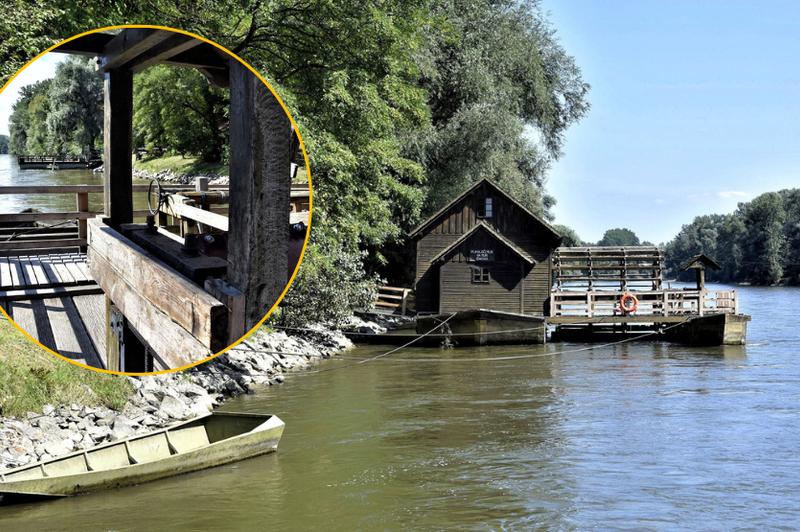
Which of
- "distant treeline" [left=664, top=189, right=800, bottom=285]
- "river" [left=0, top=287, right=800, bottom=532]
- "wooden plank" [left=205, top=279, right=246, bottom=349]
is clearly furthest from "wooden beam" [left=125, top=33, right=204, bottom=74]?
"distant treeline" [left=664, top=189, right=800, bottom=285]

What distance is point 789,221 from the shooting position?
102m

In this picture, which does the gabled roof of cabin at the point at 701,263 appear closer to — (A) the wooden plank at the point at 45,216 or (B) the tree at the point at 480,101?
(B) the tree at the point at 480,101

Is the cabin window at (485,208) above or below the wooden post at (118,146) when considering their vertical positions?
above

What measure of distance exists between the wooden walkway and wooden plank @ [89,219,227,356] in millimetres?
108

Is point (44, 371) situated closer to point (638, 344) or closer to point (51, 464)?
point (51, 464)

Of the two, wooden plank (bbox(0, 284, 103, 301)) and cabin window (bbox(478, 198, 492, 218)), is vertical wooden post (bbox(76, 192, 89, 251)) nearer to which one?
wooden plank (bbox(0, 284, 103, 301))

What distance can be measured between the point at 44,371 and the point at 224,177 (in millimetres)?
11115

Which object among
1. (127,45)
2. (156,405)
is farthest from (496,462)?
(127,45)

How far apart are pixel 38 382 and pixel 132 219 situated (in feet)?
36.1

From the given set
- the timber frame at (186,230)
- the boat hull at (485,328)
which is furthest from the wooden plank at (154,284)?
the boat hull at (485,328)

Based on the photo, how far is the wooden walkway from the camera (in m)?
2.93

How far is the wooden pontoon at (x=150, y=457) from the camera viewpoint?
415 inches

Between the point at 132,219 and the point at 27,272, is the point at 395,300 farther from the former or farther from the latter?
the point at 27,272

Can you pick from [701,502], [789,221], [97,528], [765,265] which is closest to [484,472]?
[701,502]
